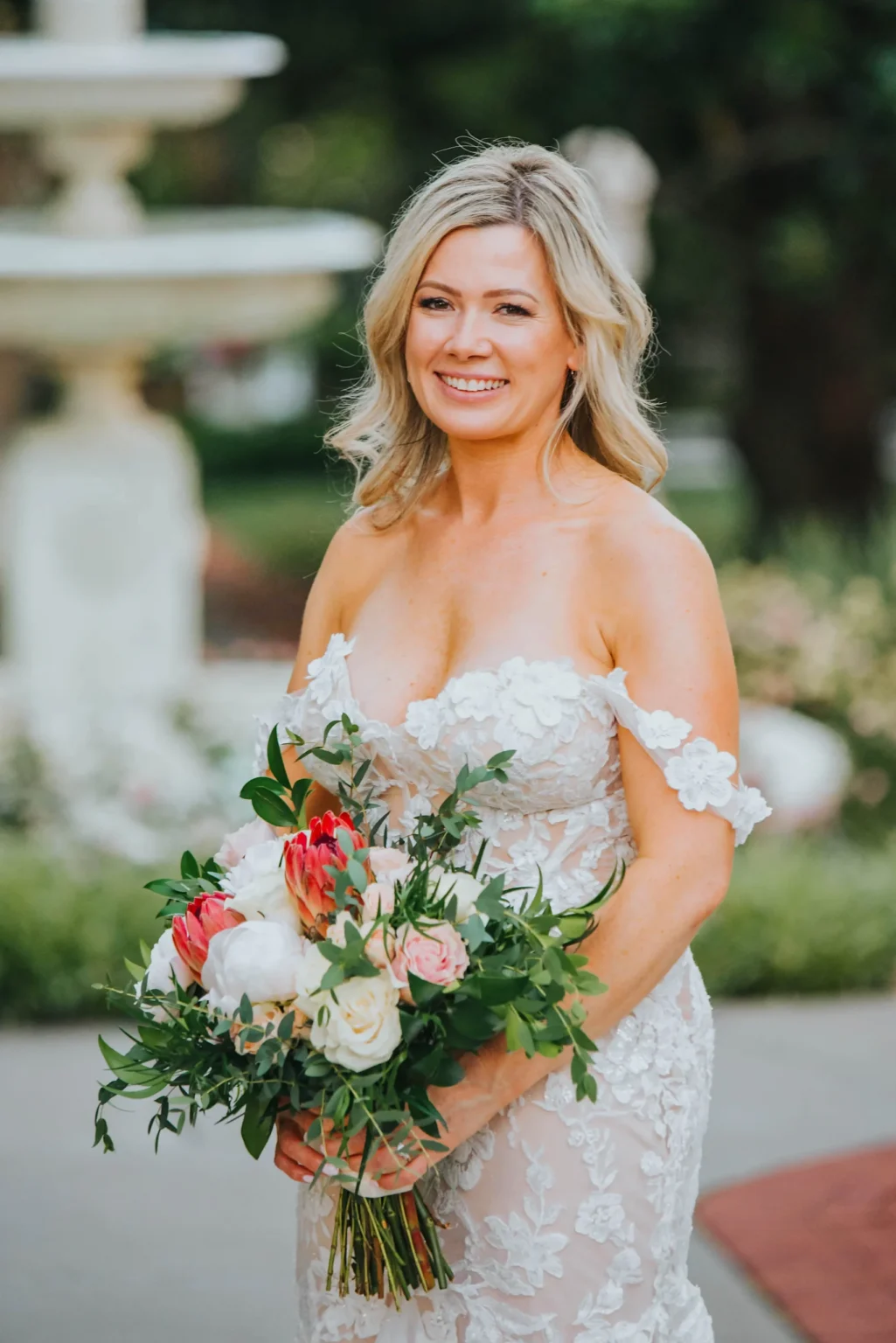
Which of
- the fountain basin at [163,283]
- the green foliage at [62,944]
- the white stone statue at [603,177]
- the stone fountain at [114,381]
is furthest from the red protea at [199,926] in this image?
the white stone statue at [603,177]

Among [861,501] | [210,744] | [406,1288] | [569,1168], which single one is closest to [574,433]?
[569,1168]

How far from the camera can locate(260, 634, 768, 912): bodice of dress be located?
2672 mm

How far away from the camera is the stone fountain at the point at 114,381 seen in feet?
24.3

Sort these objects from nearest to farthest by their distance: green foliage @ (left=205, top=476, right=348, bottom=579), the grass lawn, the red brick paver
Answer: the red brick paver, the grass lawn, green foliage @ (left=205, top=476, right=348, bottom=579)

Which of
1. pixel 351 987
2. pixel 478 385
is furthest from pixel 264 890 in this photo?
pixel 478 385

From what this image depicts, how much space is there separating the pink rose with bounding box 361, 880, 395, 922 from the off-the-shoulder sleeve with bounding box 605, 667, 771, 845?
445 millimetres

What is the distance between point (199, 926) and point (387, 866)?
273 millimetres

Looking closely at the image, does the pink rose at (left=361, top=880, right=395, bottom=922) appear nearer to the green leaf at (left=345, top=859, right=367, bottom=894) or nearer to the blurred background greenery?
the green leaf at (left=345, top=859, right=367, bottom=894)

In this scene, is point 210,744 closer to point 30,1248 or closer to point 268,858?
point 30,1248

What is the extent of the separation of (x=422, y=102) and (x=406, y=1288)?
32.7 feet

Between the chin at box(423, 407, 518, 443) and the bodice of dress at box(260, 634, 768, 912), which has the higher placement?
the chin at box(423, 407, 518, 443)

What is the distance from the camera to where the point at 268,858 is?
8.53ft

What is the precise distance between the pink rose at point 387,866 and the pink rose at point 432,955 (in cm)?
10

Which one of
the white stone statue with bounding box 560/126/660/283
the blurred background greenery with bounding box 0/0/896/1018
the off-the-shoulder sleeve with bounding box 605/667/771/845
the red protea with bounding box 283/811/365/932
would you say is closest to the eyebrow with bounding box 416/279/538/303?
the off-the-shoulder sleeve with bounding box 605/667/771/845
